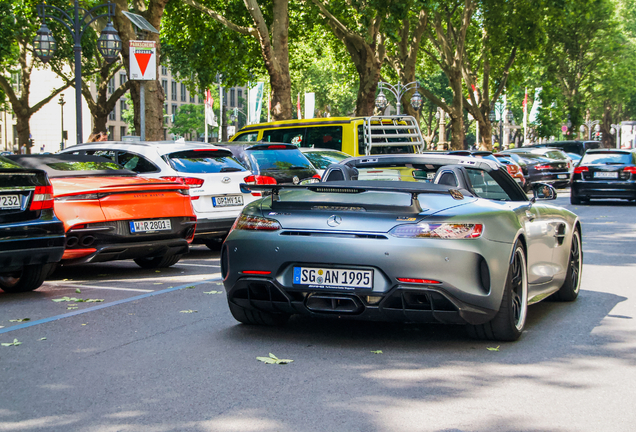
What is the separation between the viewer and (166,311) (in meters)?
7.20

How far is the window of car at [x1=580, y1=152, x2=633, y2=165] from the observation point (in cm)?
2270

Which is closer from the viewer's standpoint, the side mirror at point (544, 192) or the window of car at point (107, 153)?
the side mirror at point (544, 192)

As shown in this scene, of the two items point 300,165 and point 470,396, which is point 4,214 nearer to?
point 470,396

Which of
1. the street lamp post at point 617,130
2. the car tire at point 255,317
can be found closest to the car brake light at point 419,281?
the car tire at point 255,317

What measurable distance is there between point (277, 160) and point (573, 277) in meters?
6.26

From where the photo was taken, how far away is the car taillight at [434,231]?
5434 millimetres

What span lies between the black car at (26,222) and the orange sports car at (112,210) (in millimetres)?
895

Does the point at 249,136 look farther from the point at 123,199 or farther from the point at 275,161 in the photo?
the point at 123,199

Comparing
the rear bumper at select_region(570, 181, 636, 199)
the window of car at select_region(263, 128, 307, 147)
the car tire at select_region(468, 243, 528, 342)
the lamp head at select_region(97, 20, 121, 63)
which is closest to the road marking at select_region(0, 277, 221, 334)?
the car tire at select_region(468, 243, 528, 342)

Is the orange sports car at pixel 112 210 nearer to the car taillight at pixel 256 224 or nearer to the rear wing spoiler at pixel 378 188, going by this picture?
the car taillight at pixel 256 224

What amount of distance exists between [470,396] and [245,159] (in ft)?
28.3

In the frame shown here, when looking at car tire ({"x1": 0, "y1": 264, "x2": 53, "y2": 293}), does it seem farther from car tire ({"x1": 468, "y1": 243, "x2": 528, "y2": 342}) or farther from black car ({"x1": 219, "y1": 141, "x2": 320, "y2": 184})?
black car ({"x1": 219, "y1": 141, "x2": 320, "y2": 184})

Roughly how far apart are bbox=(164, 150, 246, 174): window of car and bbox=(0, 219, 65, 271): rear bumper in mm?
3431

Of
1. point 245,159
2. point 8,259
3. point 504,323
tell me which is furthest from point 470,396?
point 245,159
